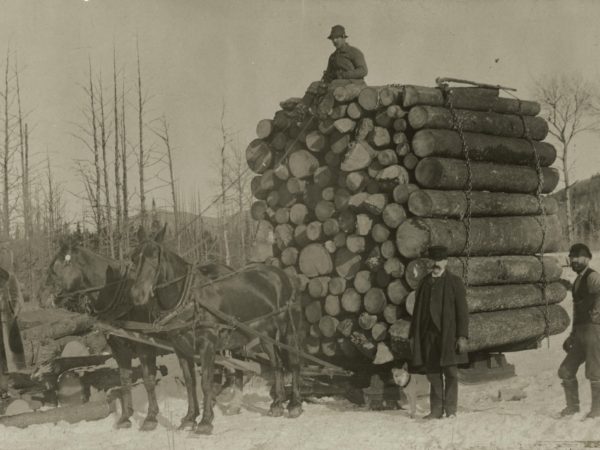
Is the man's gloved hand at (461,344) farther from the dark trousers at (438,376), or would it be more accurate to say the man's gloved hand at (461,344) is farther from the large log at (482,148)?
the large log at (482,148)

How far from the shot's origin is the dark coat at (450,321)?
745cm

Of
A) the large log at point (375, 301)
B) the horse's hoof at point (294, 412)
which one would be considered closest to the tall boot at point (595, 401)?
the large log at point (375, 301)

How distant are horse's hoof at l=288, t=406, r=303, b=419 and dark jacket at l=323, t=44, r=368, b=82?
171 inches

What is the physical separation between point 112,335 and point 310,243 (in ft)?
9.14

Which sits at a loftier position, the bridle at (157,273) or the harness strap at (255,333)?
the bridle at (157,273)

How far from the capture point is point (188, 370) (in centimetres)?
805

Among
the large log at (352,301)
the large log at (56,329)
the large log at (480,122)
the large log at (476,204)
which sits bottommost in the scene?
the large log at (56,329)

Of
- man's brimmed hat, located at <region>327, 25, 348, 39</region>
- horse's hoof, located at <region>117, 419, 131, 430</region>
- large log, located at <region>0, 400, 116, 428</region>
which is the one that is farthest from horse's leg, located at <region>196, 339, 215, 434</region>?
man's brimmed hat, located at <region>327, 25, 348, 39</region>

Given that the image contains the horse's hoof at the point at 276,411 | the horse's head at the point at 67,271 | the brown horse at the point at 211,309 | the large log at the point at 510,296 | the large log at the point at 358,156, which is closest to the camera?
the brown horse at the point at 211,309

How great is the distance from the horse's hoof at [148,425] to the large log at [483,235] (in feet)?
11.3

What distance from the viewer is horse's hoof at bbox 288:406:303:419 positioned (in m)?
8.65

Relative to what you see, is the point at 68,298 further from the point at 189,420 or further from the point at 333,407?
the point at 333,407

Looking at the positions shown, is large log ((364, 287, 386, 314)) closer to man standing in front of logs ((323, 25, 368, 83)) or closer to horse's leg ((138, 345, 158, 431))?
horse's leg ((138, 345, 158, 431))

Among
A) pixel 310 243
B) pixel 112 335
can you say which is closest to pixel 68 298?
pixel 112 335
